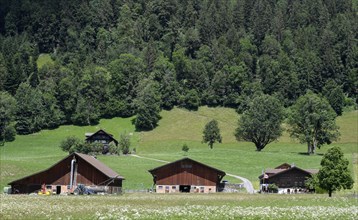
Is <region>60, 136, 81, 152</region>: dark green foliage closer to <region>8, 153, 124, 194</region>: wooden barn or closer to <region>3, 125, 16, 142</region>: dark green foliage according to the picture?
<region>3, 125, 16, 142</region>: dark green foliage

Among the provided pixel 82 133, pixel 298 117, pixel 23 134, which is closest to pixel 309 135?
pixel 298 117

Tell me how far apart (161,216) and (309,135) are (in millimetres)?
119923

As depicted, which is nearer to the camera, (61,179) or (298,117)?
(61,179)

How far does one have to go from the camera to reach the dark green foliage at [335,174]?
7550 cm

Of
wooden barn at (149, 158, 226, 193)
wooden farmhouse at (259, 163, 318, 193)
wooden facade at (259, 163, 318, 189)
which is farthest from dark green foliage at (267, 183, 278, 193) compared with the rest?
wooden barn at (149, 158, 226, 193)

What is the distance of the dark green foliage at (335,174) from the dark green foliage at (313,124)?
232ft

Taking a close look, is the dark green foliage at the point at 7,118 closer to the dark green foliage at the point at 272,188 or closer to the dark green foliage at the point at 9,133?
the dark green foliage at the point at 9,133

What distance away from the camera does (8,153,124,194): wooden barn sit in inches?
3440

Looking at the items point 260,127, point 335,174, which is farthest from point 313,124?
point 335,174

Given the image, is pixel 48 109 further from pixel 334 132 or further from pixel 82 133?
pixel 334 132

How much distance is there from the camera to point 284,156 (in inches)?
5320

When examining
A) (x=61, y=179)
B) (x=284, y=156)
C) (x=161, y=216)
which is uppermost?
(x=284, y=156)

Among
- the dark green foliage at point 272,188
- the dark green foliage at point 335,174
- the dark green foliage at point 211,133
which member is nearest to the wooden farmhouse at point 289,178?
the dark green foliage at point 272,188

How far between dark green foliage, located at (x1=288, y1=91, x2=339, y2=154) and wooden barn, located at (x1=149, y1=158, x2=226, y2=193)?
2087 inches
